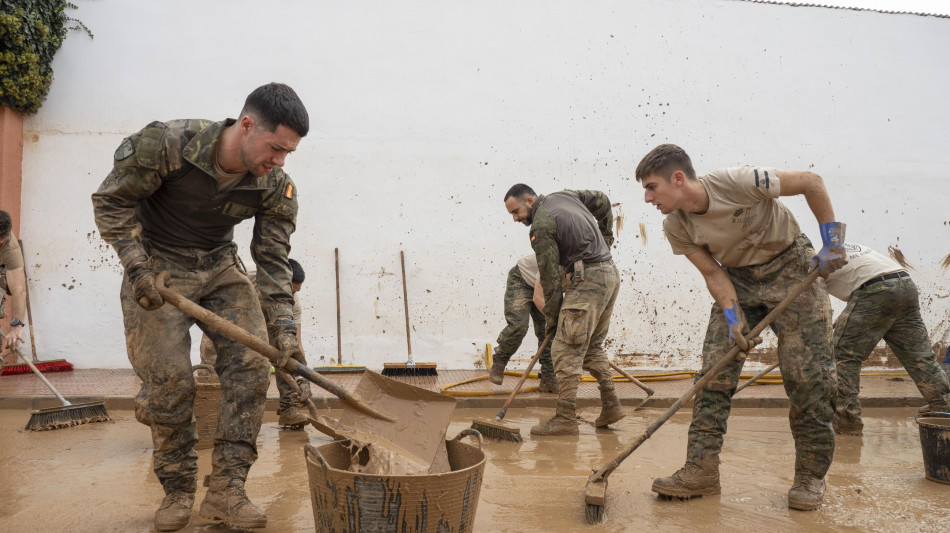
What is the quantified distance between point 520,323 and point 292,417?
2.59 meters

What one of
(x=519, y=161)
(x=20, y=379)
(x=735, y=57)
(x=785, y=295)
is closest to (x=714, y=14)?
(x=735, y=57)

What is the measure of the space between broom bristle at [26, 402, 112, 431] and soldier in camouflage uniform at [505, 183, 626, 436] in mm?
3399

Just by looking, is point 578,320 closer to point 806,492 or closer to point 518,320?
point 518,320

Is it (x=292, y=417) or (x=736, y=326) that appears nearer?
(x=736, y=326)

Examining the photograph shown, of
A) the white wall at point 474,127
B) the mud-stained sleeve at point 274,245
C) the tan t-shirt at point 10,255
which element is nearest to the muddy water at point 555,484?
the mud-stained sleeve at point 274,245

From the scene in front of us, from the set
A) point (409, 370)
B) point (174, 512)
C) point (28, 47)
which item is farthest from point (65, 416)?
point (28, 47)

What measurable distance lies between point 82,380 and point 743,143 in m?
8.66

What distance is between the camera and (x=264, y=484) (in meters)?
3.76

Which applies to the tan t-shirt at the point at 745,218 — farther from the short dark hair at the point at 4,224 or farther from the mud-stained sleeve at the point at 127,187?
the short dark hair at the point at 4,224

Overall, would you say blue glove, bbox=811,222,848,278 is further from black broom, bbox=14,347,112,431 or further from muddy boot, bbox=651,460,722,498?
black broom, bbox=14,347,112,431

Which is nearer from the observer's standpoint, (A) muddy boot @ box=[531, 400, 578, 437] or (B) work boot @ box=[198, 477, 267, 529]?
(B) work boot @ box=[198, 477, 267, 529]

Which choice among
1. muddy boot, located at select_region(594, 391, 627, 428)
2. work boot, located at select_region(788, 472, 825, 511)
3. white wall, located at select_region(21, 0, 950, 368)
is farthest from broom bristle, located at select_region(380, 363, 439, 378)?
work boot, located at select_region(788, 472, 825, 511)

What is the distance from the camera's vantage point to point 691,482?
3.51 metres

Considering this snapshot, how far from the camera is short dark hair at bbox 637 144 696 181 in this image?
3.46m
